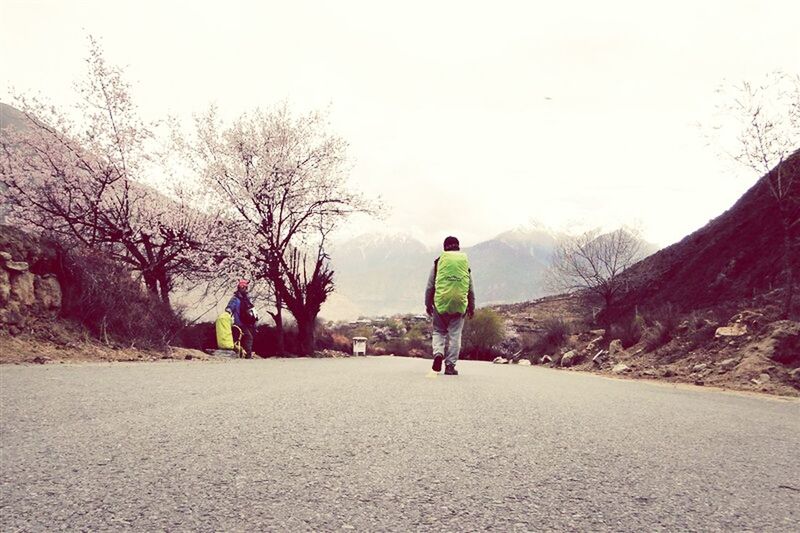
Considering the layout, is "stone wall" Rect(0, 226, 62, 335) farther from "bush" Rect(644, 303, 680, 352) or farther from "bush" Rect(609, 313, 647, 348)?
"bush" Rect(609, 313, 647, 348)

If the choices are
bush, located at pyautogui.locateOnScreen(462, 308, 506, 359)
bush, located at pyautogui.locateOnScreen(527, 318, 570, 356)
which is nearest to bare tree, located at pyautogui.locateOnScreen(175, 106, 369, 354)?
bush, located at pyautogui.locateOnScreen(527, 318, 570, 356)

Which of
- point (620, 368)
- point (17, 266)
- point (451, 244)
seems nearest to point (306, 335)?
point (620, 368)

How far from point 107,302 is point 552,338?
1822 cm

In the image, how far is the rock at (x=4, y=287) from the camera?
363 inches

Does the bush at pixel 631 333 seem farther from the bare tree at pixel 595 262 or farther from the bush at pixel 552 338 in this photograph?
the bare tree at pixel 595 262

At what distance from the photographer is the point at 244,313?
54.0 ft

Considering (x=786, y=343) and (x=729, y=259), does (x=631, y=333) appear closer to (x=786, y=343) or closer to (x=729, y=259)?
(x=729, y=259)

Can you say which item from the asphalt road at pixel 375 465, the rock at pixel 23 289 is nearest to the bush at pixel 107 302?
the rock at pixel 23 289

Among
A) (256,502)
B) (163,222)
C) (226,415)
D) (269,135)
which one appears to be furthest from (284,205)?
(256,502)

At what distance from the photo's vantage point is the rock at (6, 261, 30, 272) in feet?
31.6

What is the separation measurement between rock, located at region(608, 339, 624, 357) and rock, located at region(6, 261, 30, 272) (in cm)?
1493

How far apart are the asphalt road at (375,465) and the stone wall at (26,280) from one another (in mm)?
5371

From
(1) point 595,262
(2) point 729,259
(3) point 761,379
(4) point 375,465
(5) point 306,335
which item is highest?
(1) point 595,262

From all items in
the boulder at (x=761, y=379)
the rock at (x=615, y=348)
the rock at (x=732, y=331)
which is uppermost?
the rock at (x=732, y=331)
